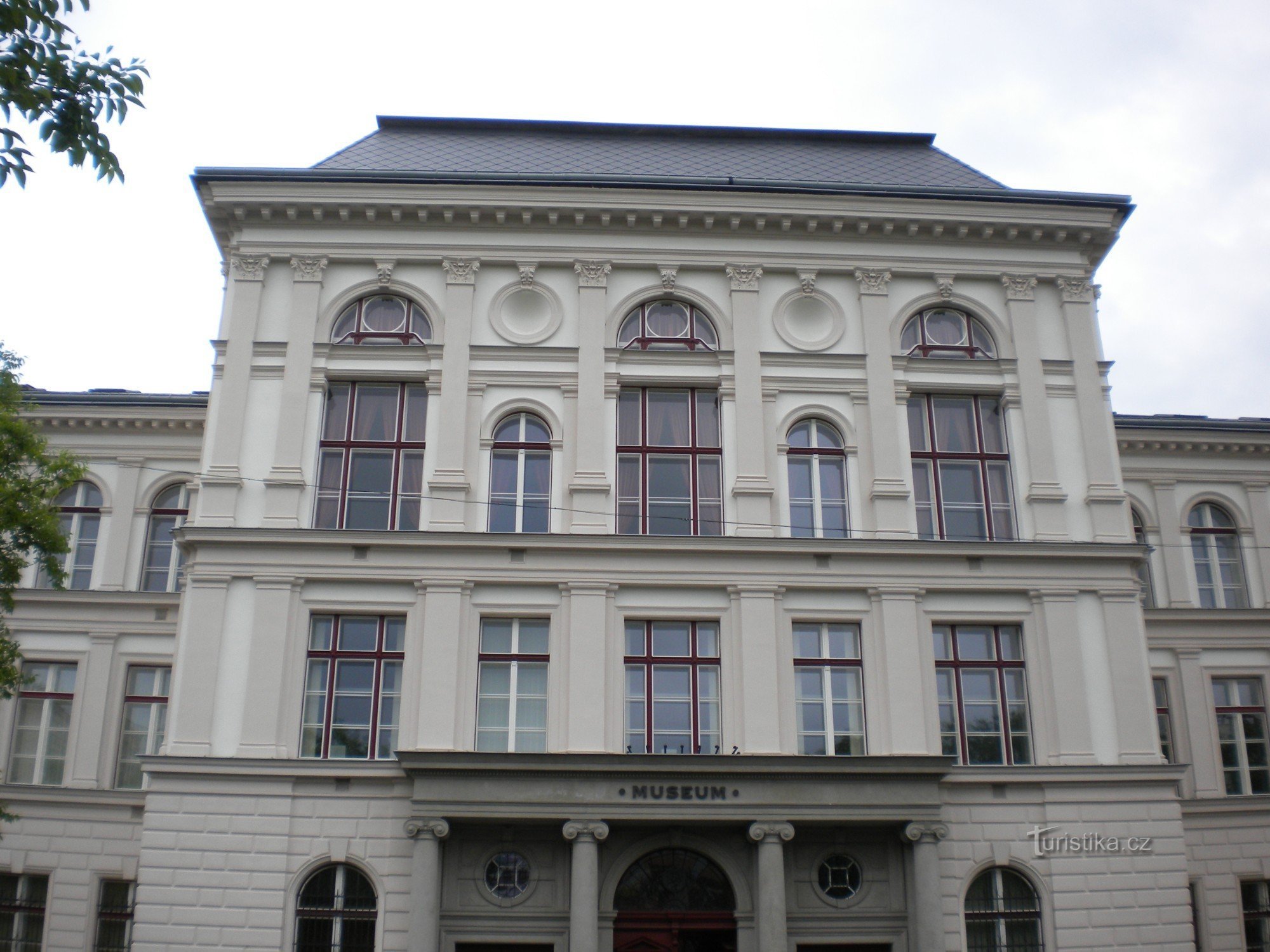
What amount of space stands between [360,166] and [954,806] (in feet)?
58.3

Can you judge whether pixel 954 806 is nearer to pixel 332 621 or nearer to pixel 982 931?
pixel 982 931

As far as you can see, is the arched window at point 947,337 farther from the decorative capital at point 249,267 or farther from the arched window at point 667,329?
the decorative capital at point 249,267

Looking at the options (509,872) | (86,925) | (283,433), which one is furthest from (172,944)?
(283,433)

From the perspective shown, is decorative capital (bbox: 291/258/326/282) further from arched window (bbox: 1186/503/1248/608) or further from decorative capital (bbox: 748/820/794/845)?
arched window (bbox: 1186/503/1248/608)

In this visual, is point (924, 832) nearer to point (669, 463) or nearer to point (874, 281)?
point (669, 463)

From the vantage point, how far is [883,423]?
23.1 meters

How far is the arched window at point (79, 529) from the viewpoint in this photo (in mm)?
28078

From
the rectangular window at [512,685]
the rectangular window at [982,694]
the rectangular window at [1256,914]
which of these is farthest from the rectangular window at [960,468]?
the rectangular window at [1256,914]

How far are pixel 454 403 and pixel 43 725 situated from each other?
13.2 meters

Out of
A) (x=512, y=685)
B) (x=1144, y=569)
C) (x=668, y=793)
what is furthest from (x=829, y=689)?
(x=1144, y=569)

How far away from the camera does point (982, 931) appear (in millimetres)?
20312

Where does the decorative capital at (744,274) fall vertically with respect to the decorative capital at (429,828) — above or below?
above

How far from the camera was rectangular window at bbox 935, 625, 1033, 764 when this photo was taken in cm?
2130

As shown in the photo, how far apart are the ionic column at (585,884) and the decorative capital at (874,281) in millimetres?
12038
